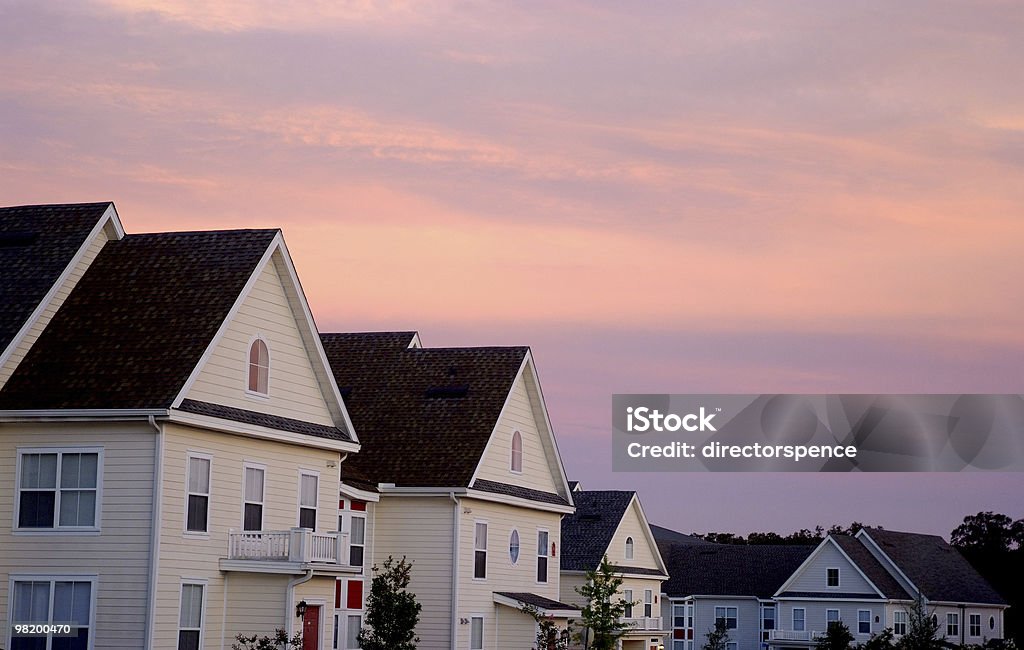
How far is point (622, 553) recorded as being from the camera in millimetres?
69375

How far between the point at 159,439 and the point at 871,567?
2714 inches

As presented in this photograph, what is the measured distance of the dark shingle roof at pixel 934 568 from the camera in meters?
94.2

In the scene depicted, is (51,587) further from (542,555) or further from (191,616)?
(542,555)

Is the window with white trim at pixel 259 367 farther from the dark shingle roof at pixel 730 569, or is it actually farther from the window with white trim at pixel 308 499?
the dark shingle roof at pixel 730 569

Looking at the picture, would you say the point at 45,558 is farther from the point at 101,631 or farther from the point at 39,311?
the point at 39,311

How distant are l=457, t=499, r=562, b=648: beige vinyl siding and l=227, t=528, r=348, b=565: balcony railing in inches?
386

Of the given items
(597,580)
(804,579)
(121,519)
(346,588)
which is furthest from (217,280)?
(804,579)

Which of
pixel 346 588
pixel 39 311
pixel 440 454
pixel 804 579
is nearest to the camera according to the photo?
pixel 39 311

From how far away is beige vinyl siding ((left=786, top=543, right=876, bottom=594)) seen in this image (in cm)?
9206

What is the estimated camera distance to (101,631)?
31594mm

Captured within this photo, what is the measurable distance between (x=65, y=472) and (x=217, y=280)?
5.74 metres

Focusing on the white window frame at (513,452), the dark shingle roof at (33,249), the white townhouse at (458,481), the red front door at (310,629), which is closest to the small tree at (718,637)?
the white townhouse at (458,481)

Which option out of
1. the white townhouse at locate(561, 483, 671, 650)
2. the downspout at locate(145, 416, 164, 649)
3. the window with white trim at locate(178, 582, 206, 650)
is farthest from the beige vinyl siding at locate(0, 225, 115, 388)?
the white townhouse at locate(561, 483, 671, 650)

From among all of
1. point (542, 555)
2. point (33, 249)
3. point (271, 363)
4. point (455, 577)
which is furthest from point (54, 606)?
point (542, 555)
